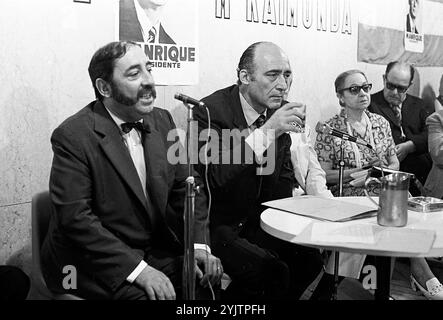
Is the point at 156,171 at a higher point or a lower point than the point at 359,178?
higher

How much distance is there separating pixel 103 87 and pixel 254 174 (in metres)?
0.85

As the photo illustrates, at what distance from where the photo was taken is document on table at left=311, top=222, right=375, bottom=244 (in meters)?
1.93

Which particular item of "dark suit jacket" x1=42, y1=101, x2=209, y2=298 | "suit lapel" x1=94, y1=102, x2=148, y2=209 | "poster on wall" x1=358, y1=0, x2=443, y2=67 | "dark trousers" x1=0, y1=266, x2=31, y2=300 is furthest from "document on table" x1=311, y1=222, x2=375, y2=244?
"poster on wall" x1=358, y1=0, x2=443, y2=67

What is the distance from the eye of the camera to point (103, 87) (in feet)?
7.93

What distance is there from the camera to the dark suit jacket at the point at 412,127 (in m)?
4.57

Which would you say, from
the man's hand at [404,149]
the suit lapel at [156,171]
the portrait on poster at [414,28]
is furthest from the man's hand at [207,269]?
the portrait on poster at [414,28]

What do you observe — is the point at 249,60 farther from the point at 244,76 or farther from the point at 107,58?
the point at 107,58

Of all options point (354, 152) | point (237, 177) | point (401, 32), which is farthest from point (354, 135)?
point (401, 32)

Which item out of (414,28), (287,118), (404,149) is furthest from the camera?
(414,28)

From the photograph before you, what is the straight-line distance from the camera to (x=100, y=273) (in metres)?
2.13

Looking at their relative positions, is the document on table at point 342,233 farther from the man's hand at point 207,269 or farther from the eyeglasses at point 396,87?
the eyeglasses at point 396,87

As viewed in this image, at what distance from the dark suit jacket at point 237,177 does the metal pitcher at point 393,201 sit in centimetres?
73

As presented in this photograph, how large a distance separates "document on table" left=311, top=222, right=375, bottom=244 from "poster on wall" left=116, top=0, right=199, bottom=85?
1468 mm

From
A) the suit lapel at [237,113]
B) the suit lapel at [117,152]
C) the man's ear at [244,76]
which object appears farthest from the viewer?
the man's ear at [244,76]
